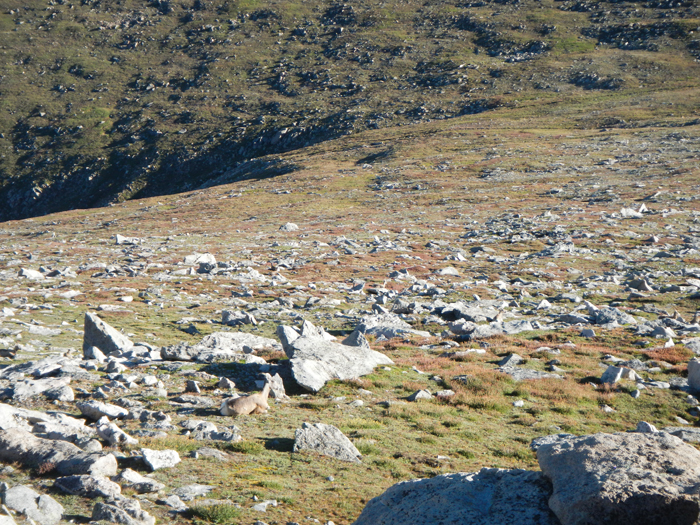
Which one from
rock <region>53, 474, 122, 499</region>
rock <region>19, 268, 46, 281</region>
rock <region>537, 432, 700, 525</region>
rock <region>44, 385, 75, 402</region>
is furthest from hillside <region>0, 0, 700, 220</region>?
rock <region>537, 432, 700, 525</region>

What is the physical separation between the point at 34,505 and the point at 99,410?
3869 millimetres

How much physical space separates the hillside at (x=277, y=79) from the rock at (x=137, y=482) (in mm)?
84501

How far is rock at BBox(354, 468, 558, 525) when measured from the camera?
5840mm

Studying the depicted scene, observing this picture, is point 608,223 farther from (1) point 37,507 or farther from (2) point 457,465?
(1) point 37,507

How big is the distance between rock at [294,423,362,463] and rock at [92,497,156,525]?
134 inches

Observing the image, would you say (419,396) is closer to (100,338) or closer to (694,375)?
(694,375)

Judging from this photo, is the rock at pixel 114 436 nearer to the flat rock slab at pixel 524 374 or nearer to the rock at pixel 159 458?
the rock at pixel 159 458

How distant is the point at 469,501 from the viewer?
6.13 metres

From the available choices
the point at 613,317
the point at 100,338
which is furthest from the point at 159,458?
the point at 613,317

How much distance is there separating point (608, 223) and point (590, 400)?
33.6 metres

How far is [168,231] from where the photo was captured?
51.3 metres

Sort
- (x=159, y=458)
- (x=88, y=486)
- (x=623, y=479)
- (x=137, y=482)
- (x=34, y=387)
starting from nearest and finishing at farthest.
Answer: (x=623, y=479) → (x=88, y=486) → (x=137, y=482) → (x=159, y=458) → (x=34, y=387)

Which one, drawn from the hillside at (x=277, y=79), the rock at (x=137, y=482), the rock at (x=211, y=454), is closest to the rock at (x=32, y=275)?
the rock at (x=211, y=454)

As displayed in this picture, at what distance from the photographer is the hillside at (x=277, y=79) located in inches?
4742
